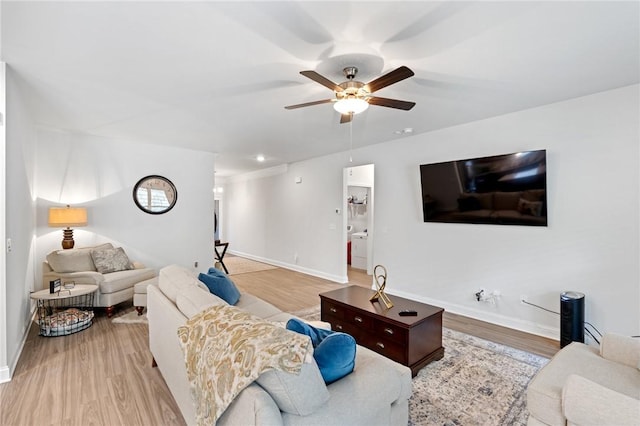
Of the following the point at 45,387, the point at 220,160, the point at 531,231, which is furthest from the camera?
the point at 220,160

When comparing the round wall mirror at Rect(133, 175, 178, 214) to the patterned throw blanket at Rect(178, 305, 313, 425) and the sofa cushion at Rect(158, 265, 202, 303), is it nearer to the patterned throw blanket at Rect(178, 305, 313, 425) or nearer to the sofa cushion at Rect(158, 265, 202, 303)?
the sofa cushion at Rect(158, 265, 202, 303)

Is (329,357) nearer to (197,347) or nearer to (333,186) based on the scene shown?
(197,347)

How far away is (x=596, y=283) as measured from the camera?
298cm

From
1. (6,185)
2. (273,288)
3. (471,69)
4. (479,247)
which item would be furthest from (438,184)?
(6,185)

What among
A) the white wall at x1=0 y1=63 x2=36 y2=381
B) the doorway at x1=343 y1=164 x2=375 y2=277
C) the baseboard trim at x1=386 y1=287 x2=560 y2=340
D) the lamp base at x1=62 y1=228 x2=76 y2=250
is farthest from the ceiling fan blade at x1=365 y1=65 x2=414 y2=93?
the lamp base at x1=62 y1=228 x2=76 y2=250

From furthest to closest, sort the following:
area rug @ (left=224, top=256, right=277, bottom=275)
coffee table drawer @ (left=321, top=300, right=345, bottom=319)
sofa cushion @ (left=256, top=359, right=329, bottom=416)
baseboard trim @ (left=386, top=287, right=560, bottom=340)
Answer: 1. area rug @ (left=224, top=256, right=277, bottom=275)
2. baseboard trim @ (left=386, top=287, right=560, bottom=340)
3. coffee table drawer @ (left=321, top=300, right=345, bottom=319)
4. sofa cushion @ (left=256, top=359, right=329, bottom=416)

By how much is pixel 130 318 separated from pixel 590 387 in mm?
4271

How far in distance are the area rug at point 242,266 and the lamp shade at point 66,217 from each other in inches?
121

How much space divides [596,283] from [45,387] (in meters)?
4.90

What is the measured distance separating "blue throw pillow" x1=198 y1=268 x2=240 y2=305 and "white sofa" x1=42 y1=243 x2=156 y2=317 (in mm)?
1698

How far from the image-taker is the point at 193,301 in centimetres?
186

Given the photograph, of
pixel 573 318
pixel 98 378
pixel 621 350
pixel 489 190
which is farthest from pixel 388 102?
pixel 98 378

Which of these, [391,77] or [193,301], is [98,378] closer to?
[193,301]

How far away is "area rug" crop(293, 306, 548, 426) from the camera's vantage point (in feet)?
6.51
